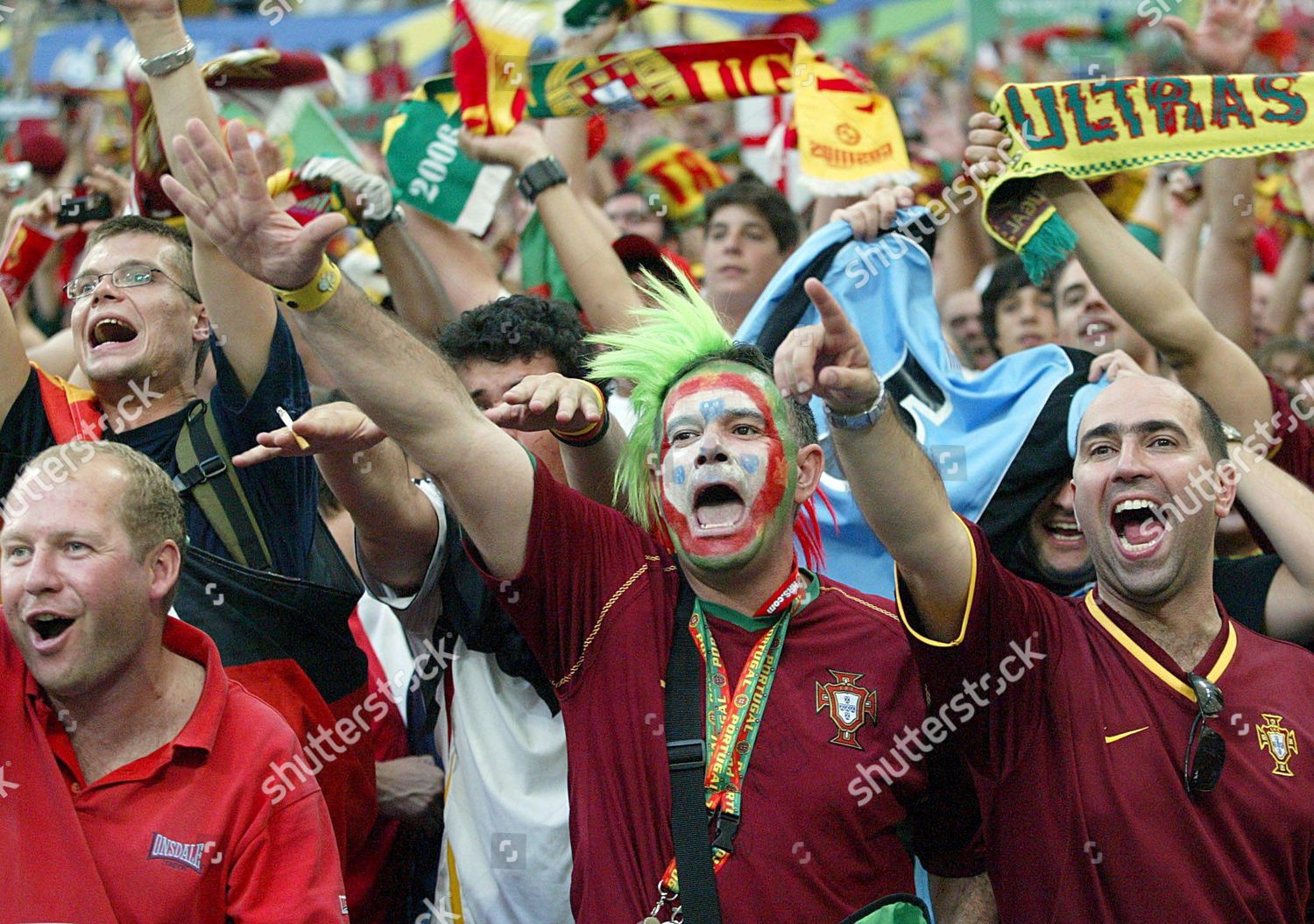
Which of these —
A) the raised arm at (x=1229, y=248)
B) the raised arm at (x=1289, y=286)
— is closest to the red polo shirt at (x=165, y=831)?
the raised arm at (x=1229, y=248)

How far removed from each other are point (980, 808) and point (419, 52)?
12129mm

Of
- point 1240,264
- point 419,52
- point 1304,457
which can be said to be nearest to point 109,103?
point 419,52

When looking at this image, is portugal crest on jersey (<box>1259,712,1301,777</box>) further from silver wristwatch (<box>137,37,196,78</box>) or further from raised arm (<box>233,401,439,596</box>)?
silver wristwatch (<box>137,37,196,78</box>)

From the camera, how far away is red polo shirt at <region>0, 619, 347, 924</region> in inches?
98.2

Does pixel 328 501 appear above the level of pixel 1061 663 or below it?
below

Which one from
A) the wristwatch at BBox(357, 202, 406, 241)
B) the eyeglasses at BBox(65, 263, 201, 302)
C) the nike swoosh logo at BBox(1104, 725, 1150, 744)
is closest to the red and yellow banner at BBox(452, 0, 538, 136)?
the wristwatch at BBox(357, 202, 406, 241)

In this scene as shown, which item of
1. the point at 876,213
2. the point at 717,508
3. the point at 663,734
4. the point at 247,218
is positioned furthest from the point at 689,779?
the point at 876,213

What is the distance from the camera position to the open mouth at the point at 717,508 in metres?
2.93

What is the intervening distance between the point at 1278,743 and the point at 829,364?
1215 mm

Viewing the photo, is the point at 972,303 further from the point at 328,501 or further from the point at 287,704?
the point at 287,704

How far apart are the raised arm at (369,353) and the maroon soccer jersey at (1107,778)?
775 mm

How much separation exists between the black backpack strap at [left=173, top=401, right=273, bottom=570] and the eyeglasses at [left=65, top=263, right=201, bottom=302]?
1.51 feet

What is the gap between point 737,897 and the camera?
104 inches

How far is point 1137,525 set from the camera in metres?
3.16
